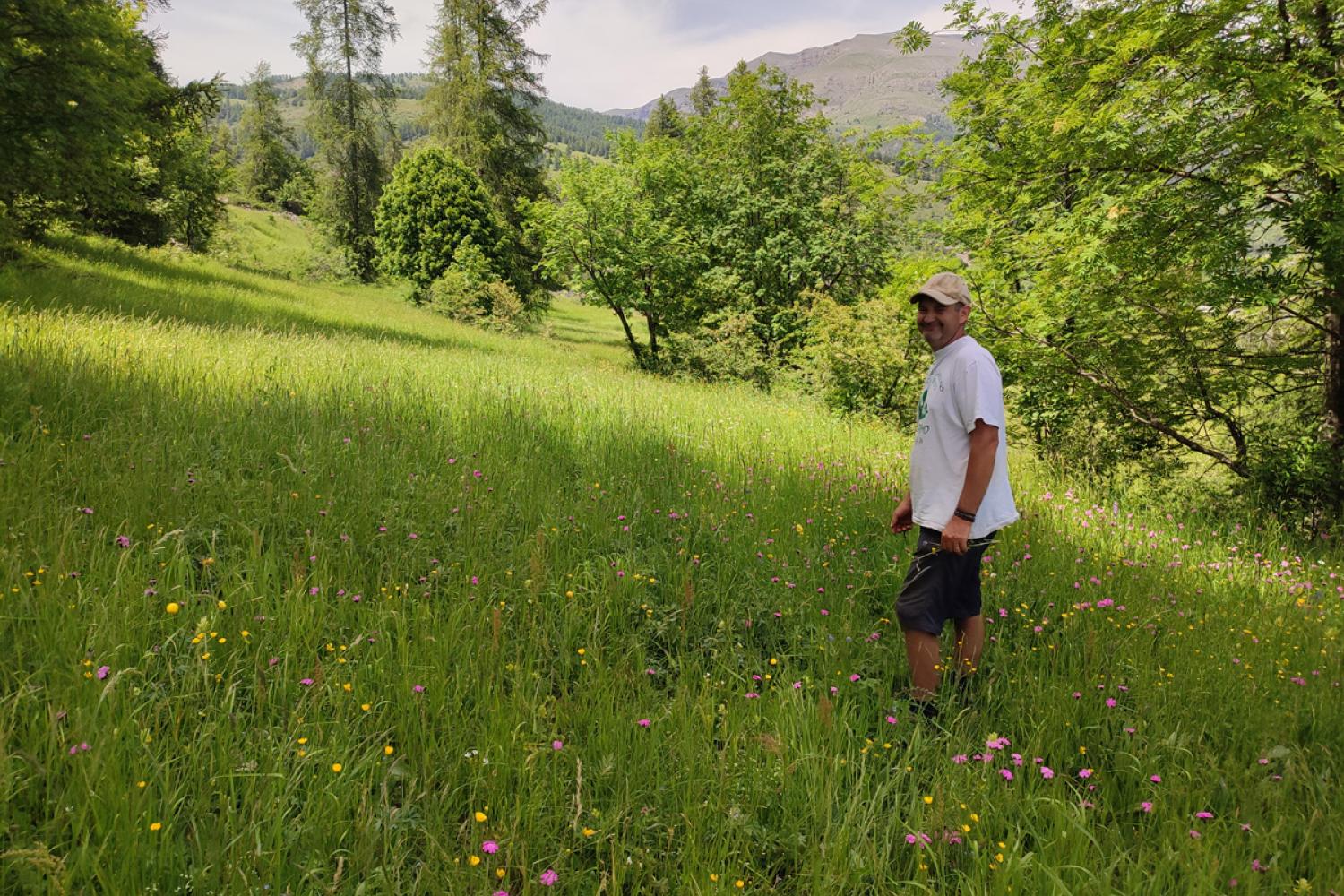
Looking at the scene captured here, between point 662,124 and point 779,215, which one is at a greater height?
point 662,124

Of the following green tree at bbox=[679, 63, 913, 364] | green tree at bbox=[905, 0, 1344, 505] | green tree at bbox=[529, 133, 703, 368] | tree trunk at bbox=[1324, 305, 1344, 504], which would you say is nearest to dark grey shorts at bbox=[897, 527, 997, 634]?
green tree at bbox=[905, 0, 1344, 505]

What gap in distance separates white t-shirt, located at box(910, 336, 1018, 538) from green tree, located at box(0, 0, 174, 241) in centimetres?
1010

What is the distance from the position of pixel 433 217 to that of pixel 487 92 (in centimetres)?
942

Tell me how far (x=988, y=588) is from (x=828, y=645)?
1.54 meters

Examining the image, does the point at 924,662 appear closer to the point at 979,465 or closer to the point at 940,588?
the point at 940,588

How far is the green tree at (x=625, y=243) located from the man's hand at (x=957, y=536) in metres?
17.9

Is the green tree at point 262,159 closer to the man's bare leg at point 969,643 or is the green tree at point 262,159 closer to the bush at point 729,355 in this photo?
the bush at point 729,355

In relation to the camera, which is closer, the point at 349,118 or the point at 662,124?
the point at 349,118

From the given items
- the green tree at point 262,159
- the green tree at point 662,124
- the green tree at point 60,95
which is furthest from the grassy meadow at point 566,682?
the green tree at point 262,159

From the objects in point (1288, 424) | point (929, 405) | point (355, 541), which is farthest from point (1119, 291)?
point (355, 541)

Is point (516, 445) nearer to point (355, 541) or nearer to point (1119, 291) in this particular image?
point (355, 541)

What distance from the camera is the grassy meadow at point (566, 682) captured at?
5.72 feet

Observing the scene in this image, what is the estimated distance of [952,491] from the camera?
2.84m

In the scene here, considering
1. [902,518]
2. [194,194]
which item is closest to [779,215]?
[902,518]
